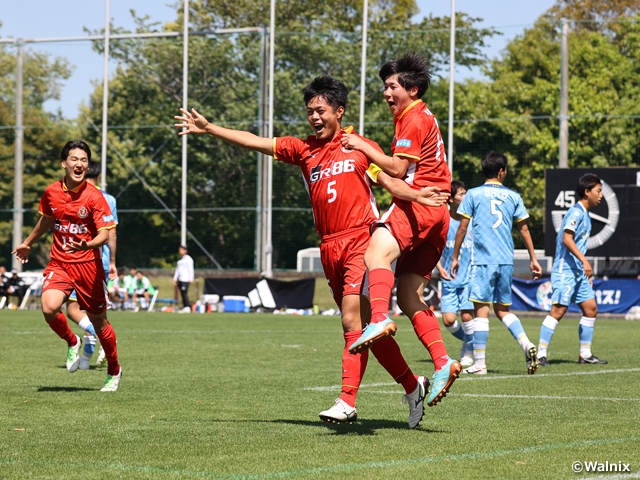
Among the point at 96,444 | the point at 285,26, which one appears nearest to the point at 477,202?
the point at 96,444

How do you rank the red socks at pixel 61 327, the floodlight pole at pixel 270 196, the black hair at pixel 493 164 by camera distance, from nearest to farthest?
the red socks at pixel 61 327 → the black hair at pixel 493 164 → the floodlight pole at pixel 270 196

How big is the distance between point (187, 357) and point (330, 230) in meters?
6.97

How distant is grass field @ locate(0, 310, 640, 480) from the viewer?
561 centimetres

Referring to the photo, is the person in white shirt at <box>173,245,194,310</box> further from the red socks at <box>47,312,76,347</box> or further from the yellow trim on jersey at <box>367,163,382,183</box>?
the yellow trim on jersey at <box>367,163,382,183</box>

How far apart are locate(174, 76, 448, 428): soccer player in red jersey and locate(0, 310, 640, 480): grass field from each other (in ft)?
1.16

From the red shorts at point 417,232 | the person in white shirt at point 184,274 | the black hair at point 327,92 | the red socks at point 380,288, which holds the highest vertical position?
the black hair at point 327,92

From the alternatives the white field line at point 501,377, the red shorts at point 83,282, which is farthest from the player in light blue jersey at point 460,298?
the red shorts at point 83,282

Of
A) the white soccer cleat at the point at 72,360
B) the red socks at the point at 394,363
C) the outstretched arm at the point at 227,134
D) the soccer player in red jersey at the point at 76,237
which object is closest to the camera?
the red socks at the point at 394,363

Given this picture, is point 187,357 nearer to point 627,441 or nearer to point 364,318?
point 364,318

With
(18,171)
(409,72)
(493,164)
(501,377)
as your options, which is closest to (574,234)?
(493,164)

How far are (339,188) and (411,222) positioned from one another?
595mm

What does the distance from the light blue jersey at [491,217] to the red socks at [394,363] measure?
4895mm

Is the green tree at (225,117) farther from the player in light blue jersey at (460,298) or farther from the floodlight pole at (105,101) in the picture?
the player in light blue jersey at (460,298)

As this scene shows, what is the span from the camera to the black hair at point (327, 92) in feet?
24.1
